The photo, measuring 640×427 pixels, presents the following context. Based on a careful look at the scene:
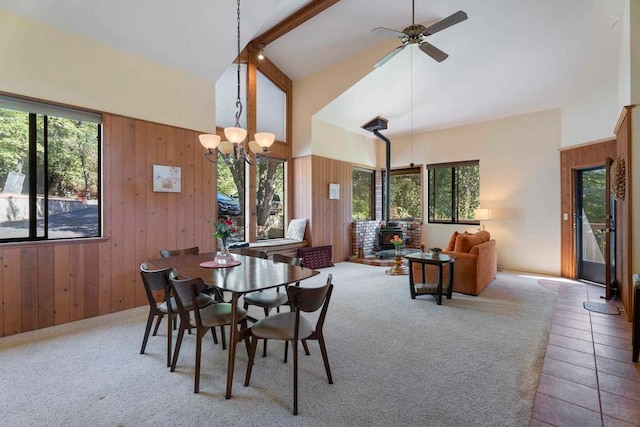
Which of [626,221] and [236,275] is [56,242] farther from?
[626,221]

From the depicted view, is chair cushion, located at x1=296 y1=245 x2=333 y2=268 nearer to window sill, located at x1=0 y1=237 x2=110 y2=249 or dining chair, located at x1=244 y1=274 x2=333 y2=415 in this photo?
window sill, located at x1=0 y1=237 x2=110 y2=249

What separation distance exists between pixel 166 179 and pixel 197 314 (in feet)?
8.38

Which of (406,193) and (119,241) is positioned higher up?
(406,193)

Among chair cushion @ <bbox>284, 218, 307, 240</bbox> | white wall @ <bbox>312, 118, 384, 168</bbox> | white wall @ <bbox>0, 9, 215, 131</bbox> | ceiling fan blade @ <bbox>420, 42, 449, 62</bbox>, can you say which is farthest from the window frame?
white wall @ <bbox>0, 9, 215, 131</bbox>

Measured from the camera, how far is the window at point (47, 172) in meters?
3.06

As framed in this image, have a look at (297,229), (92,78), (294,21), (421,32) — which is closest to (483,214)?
(297,229)

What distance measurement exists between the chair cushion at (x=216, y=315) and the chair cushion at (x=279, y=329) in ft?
0.84

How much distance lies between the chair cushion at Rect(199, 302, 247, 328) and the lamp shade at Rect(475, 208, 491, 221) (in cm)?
534

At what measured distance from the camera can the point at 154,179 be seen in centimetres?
396

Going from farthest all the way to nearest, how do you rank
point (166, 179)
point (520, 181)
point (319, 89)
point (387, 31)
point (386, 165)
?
point (386, 165) → point (319, 89) → point (520, 181) → point (166, 179) → point (387, 31)

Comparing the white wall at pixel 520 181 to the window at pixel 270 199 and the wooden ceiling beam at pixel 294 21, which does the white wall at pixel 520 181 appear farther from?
the wooden ceiling beam at pixel 294 21

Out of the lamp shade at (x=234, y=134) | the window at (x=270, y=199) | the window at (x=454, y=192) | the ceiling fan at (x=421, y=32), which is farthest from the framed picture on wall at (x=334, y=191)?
the lamp shade at (x=234, y=134)

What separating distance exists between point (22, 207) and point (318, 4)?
4305mm

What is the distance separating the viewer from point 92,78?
344 centimetres
